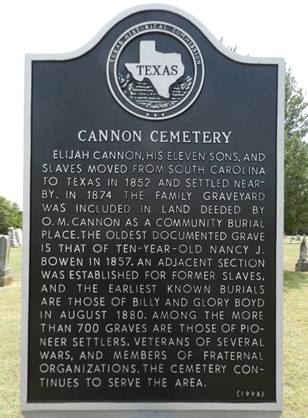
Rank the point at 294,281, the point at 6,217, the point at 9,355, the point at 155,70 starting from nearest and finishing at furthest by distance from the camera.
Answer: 1. the point at 155,70
2. the point at 9,355
3. the point at 294,281
4. the point at 6,217

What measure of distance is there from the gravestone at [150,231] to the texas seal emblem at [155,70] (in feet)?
0.03

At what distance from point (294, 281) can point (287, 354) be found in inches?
322

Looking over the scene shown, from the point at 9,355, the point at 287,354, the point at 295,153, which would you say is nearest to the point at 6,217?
the point at 295,153

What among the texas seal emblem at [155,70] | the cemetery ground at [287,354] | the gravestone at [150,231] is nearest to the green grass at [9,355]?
the cemetery ground at [287,354]

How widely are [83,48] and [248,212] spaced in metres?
1.96

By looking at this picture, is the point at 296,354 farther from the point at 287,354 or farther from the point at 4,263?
the point at 4,263

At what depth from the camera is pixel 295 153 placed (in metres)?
14.4

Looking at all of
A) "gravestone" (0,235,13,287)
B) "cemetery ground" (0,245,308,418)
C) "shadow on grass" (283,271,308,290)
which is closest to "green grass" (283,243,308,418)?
"cemetery ground" (0,245,308,418)

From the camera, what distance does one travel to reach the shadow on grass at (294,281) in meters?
12.5

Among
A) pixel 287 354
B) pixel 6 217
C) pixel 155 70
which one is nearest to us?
pixel 155 70

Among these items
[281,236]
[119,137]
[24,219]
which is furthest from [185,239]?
[24,219]

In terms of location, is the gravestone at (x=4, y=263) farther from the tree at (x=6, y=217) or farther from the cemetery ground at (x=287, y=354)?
the tree at (x=6, y=217)

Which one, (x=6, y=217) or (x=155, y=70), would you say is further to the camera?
(x=6, y=217)

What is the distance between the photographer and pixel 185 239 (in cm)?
315
